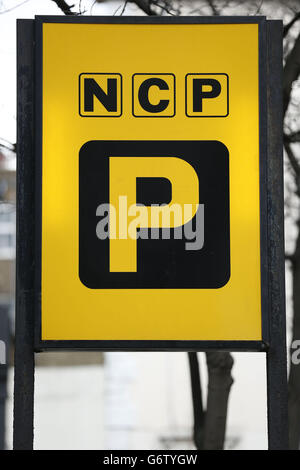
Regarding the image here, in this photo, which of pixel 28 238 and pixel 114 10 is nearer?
pixel 28 238

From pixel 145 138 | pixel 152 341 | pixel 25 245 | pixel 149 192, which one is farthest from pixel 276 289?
pixel 25 245

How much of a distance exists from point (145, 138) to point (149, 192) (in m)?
0.23

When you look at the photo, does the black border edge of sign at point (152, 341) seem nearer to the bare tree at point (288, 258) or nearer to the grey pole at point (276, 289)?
the grey pole at point (276, 289)

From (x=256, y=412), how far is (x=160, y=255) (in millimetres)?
12012

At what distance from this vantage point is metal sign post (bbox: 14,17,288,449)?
3461mm

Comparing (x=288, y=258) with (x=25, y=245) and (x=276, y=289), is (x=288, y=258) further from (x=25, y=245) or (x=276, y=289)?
(x=25, y=245)

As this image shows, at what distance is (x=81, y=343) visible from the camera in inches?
135

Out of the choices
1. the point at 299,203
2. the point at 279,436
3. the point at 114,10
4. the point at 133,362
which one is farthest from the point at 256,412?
the point at 279,436

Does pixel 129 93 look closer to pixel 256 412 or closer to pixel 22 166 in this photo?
pixel 22 166

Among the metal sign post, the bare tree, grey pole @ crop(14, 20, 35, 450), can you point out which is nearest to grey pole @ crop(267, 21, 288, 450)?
the metal sign post

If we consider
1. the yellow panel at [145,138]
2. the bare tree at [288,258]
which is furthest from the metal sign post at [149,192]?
the bare tree at [288,258]

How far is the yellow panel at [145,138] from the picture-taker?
3467 mm

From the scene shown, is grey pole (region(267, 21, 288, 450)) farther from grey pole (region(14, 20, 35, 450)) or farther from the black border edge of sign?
grey pole (region(14, 20, 35, 450))

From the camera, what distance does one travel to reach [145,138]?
356cm
